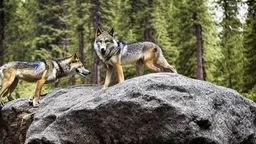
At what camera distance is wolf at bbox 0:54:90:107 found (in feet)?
33.8

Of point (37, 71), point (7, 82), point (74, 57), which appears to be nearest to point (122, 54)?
point (74, 57)

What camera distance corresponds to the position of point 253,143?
26.7 ft

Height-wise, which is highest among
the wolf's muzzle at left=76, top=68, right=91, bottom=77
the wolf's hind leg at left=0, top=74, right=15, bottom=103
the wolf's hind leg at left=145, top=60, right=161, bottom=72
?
the wolf's hind leg at left=145, top=60, right=161, bottom=72

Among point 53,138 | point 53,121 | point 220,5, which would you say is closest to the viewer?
point 53,138

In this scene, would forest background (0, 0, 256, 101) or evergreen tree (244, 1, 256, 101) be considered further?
forest background (0, 0, 256, 101)

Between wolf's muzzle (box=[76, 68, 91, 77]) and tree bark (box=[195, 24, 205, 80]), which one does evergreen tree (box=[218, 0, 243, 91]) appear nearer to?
tree bark (box=[195, 24, 205, 80])

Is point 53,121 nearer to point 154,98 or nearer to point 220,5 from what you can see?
point 154,98

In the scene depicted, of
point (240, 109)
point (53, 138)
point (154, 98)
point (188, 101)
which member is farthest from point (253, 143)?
point (53, 138)

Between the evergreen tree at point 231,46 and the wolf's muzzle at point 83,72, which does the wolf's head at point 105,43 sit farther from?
the evergreen tree at point 231,46

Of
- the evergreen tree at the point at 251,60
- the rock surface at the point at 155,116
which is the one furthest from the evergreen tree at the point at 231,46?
the rock surface at the point at 155,116

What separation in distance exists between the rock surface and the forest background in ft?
43.4

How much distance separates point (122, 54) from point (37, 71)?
8.88 ft

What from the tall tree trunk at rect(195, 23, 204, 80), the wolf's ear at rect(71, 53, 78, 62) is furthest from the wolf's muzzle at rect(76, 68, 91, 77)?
the tall tree trunk at rect(195, 23, 204, 80)

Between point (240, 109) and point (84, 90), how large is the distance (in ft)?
14.0
